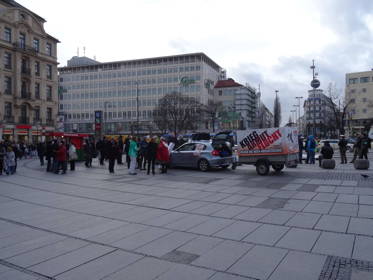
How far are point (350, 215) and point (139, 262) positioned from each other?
4936 millimetres

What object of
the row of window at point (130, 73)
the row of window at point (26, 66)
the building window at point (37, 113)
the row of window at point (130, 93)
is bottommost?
the building window at point (37, 113)

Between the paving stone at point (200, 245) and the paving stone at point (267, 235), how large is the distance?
583mm

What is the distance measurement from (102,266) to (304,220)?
4304 millimetres

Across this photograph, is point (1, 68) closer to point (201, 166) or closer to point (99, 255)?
point (201, 166)

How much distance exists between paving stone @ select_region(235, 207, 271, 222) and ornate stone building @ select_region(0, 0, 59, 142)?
4531 centimetres

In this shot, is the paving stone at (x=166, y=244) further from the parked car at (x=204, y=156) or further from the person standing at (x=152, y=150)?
the parked car at (x=204, y=156)

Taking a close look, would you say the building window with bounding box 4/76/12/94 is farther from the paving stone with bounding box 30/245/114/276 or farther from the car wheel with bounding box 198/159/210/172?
the paving stone with bounding box 30/245/114/276

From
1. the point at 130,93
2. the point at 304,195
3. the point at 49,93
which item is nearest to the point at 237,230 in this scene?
the point at 304,195

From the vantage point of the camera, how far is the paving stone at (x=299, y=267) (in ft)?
13.3

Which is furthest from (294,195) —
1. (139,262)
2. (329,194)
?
(139,262)

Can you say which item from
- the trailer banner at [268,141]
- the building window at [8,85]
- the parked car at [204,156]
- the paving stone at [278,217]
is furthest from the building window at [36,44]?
the paving stone at [278,217]

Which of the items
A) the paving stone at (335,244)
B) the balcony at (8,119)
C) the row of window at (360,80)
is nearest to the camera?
the paving stone at (335,244)

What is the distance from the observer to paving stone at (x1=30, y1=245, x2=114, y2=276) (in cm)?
439

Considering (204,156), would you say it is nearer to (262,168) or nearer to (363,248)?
(262,168)
